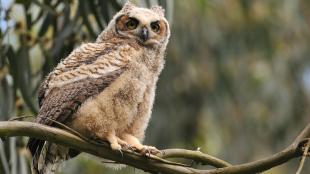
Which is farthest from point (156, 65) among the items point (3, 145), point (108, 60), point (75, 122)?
point (3, 145)

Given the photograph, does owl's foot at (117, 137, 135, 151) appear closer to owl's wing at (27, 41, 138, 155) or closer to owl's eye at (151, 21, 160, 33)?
owl's wing at (27, 41, 138, 155)

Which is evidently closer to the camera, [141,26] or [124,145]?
[124,145]

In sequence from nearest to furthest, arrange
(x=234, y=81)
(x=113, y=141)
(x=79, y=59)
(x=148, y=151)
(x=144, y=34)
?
(x=148, y=151), (x=113, y=141), (x=79, y=59), (x=144, y=34), (x=234, y=81)

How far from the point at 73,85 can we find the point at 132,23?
52cm

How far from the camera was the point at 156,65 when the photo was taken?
3.03 meters

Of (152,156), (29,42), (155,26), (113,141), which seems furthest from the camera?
(29,42)

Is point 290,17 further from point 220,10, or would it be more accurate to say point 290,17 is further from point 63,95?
point 63,95

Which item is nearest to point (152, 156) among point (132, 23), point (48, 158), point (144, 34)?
point (48, 158)

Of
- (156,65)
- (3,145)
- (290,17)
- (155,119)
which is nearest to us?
(156,65)

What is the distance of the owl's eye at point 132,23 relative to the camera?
321 centimetres

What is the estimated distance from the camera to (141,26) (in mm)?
3180

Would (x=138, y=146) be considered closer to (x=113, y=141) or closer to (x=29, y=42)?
(x=113, y=141)

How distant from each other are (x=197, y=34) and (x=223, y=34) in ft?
0.97

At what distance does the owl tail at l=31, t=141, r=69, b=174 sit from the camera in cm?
280
